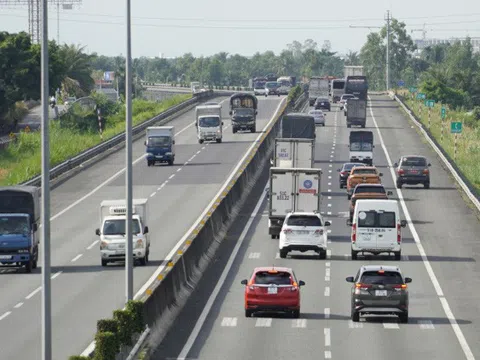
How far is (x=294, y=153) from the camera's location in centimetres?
7506

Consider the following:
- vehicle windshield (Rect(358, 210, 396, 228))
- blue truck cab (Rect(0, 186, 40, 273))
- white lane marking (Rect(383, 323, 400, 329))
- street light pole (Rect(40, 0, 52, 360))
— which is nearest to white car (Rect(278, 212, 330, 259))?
vehicle windshield (Rect(358, 210, 396, 228))

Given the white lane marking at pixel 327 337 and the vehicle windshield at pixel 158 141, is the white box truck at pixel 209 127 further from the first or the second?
the white lane marking at pixel 327 337

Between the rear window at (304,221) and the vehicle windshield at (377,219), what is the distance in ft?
5.23

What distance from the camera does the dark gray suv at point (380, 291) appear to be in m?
38.2

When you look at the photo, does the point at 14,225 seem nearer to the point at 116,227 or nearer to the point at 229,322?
the point at 116,227

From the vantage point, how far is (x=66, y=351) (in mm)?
32906

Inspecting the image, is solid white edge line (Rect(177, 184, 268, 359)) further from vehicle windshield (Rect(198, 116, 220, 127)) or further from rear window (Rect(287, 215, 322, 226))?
vehicle windshield (Rect(198, 116, 220, 127))

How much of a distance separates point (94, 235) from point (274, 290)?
2285 centimetres

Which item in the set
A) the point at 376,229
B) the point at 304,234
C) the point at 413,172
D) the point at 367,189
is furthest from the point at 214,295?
the point at 413,172

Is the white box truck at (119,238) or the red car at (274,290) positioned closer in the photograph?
the red car at (274,290)

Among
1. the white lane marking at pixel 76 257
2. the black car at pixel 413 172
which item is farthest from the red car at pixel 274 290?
the black car at pixel 413 172

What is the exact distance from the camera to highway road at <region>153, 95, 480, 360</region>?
3438cm

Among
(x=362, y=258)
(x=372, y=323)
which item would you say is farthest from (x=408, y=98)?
(x=372, y=323)

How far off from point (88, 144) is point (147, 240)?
56.6m
